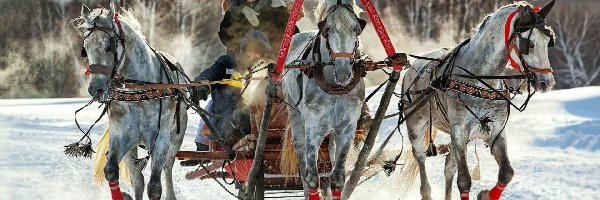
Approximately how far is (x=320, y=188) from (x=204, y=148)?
2.08 meters

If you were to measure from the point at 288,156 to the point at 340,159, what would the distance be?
95 cm

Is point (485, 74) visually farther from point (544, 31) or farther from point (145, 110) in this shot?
point (145, 110)

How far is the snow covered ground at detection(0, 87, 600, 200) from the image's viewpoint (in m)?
11.6

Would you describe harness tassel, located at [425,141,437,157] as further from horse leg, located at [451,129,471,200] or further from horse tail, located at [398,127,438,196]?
horse leg, located at [451,129,471,200]

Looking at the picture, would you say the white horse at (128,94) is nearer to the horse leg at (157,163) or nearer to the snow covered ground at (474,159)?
the horse leg at (157,163)

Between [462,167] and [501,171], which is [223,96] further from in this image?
[501,171]

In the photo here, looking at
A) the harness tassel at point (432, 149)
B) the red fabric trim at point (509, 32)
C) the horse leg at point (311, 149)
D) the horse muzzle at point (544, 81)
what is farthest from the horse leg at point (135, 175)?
the horse muzzle at point (544, 81)

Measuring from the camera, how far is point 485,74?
25.7 ft

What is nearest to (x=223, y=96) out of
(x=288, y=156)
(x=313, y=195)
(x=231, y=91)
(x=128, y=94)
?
(x=231, y=91)

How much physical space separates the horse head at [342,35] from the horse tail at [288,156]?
1.34m

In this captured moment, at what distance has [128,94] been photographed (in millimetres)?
7457

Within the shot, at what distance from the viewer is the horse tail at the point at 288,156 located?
8336 mm

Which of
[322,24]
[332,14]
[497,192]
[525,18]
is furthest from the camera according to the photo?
[497,192]

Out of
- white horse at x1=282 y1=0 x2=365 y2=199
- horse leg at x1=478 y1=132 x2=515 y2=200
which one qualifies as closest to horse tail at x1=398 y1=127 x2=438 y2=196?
horse leg at x1=478 y1=132 x2=515 y2=200
